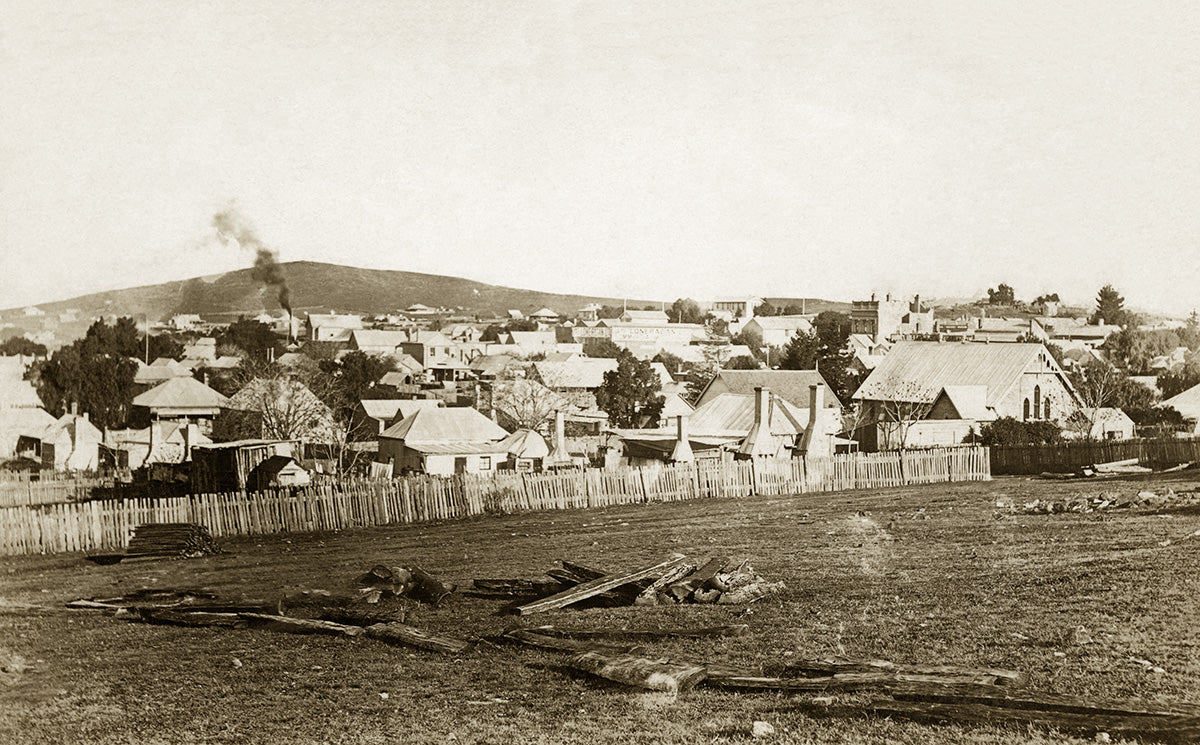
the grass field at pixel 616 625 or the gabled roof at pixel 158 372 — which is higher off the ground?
the gabled roof at pixel 158 372

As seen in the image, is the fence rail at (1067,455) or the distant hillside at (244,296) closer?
the distant hillside at (244,296)

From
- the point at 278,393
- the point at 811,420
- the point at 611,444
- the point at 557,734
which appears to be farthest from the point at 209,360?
the point at 557,734

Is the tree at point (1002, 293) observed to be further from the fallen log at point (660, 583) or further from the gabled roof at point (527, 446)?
the gabled roof at point (527, 446)

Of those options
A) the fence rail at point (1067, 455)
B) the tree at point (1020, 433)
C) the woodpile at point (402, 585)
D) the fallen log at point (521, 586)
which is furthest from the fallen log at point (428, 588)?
the tree at point (1020, 433)

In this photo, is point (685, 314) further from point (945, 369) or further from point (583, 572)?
point (583, 572)

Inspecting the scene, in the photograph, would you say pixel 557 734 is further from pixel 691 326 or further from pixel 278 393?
pixel 691 326

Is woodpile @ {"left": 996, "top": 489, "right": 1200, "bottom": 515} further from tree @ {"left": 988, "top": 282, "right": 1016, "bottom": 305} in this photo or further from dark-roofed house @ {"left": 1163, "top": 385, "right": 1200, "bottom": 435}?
dark-roofed house @ {"left": 1163, "top": 385, "right": 1200, "bottom": 435}
